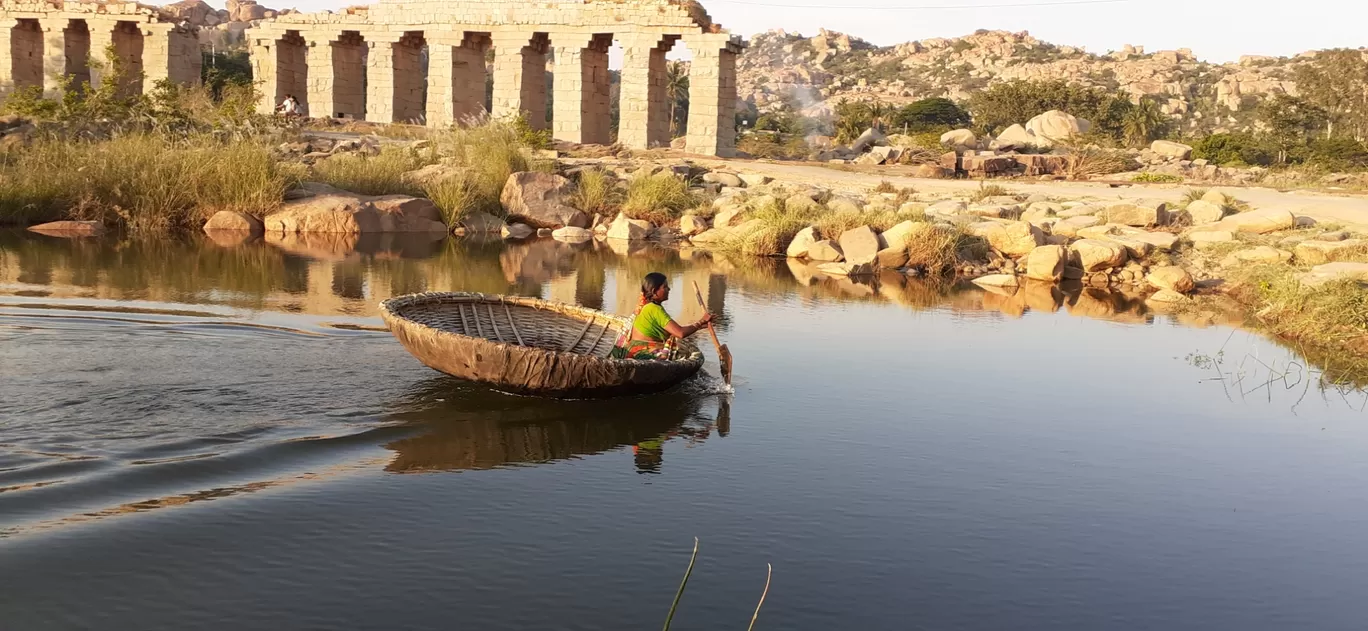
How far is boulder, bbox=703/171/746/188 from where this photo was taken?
22.7m

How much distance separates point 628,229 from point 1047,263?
21.9 ft

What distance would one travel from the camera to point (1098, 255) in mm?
16047

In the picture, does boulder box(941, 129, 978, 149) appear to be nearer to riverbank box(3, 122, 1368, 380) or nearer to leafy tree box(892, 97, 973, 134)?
riverbank box(3, 122, 1368, 380)

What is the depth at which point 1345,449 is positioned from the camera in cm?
787

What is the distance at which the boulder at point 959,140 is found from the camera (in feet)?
111

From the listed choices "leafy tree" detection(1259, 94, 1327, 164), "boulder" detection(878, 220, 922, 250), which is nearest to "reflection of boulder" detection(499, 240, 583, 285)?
"boulder" detection(878, 220, 922, 250)

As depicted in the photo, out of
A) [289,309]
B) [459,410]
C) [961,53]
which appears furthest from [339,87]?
[961,53]

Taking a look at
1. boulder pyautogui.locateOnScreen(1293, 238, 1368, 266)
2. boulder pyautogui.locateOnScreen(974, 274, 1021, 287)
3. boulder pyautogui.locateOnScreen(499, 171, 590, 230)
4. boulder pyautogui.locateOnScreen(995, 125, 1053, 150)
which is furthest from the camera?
boulder pyautogui.locateOnScreen(995, 125, 1053, 150)

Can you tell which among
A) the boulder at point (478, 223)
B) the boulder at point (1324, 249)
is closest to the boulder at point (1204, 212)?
the boulder at point (1324, 249)

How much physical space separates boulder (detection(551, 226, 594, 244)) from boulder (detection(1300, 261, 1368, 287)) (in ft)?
33.9

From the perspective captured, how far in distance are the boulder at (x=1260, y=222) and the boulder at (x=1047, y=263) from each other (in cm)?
300

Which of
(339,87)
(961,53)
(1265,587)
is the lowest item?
(1265,587)

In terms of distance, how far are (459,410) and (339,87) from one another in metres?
28.4

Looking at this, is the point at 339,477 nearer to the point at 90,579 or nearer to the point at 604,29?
the point at 90,579
